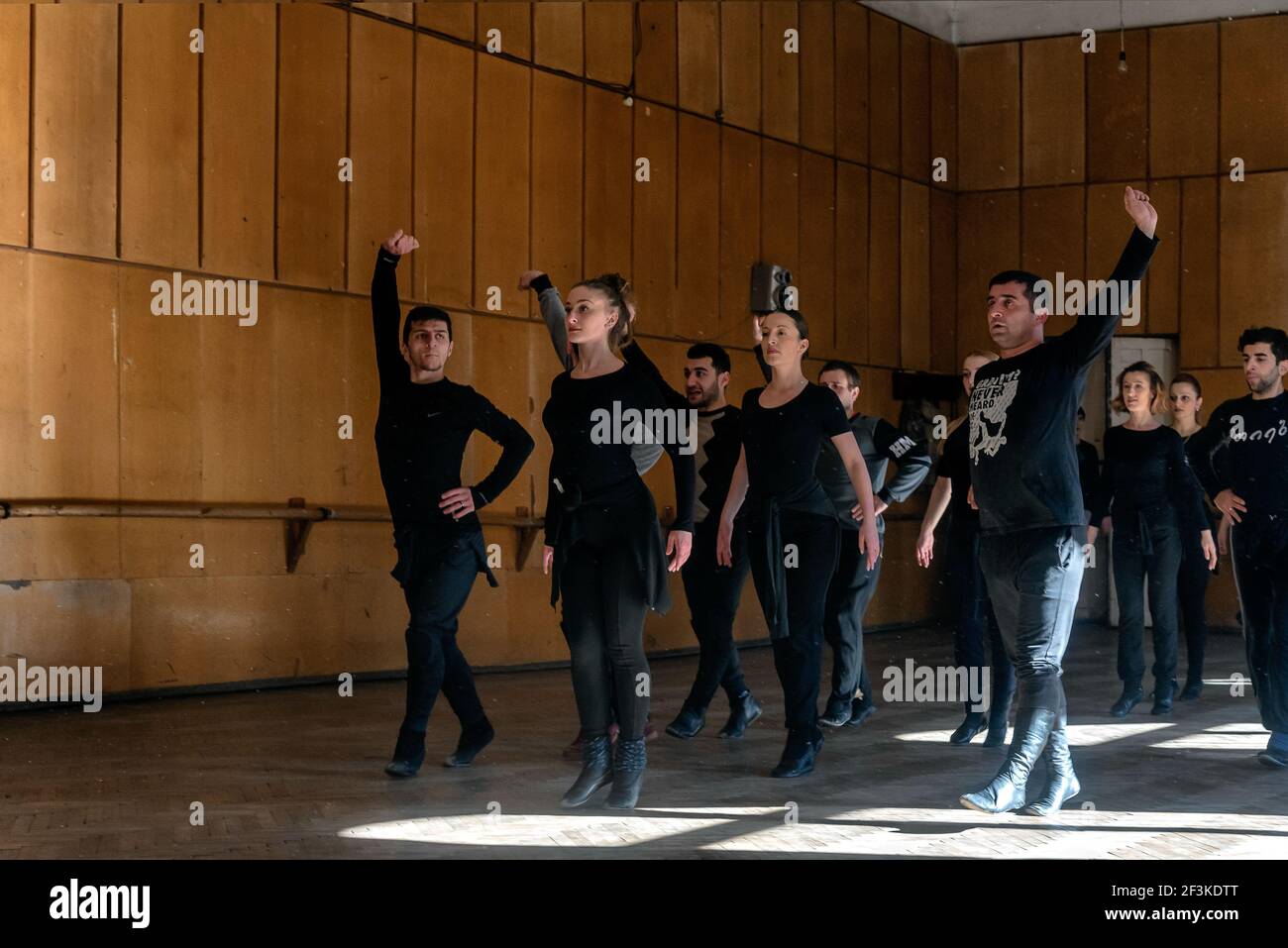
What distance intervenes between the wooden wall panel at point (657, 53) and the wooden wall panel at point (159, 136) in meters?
3.69

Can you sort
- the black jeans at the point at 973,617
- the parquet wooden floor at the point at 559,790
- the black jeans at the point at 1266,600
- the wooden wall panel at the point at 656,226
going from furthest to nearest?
1. the wooden wall panel at the point at 656,226
2. the black jeans at the point at 973,617
3. the black jeans at the point at 1266,600
4. the parquet wooden floor at the point at 559,790

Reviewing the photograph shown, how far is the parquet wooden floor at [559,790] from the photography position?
14.0ft

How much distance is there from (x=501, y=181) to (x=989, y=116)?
6.05m

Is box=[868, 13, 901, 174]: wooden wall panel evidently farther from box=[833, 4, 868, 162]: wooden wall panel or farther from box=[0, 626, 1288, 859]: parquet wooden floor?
box=[0, 626, 1288, 859]: parquet wooden floor

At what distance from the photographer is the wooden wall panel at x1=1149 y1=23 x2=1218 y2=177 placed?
42.7 ft

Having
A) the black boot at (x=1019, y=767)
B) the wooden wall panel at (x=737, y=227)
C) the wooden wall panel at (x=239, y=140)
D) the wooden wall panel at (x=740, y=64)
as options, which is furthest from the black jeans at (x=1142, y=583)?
the wooden wall panel at (x=740, y=64)

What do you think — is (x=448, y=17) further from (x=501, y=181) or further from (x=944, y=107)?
(x=944, y=107)

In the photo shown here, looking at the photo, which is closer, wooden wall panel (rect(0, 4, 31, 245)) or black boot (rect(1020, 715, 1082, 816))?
black boot (rect(1020, 715, 1082, 816))

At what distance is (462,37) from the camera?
9.54 m

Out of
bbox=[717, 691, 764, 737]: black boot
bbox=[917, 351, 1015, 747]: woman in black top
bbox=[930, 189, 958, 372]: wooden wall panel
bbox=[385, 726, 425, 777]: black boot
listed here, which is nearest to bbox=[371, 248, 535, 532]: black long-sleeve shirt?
bbox=[385, 726, 425, 777]: black boot

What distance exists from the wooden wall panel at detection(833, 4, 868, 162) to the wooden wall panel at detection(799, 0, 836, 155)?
0.08 meters

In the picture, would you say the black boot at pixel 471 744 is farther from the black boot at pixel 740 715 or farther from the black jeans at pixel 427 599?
the black boot at pixel 740 715

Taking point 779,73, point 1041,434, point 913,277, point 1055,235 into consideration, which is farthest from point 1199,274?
point 1041,434

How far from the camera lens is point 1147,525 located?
7.50 m
